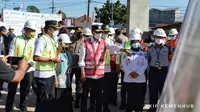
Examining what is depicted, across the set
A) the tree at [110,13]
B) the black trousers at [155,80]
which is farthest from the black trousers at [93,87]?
the tree at [110,13]

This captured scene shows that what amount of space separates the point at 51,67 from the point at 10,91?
4.76ft

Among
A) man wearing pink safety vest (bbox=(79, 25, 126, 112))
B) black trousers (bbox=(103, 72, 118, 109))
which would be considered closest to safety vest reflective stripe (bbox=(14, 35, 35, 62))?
man wearing pink safety vest (bbox=(79, 25, 126, 112))

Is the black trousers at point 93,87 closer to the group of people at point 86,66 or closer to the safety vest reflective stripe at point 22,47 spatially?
the group of people at point 86,66

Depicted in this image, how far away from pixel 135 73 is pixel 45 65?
1583mm

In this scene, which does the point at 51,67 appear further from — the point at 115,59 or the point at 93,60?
the point at 115,59

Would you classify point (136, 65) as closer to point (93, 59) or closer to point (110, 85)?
point (93, 59)

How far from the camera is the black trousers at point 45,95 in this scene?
4547 mm

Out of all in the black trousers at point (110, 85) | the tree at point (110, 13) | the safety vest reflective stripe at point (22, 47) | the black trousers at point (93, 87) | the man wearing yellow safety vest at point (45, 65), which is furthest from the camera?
the tree at point (110, 13)

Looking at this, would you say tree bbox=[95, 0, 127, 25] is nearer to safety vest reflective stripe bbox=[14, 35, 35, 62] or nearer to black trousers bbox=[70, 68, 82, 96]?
black trousers bbox=[70, 68, 82, 96]

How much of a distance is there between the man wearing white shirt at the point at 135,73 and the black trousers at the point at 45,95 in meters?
1.36

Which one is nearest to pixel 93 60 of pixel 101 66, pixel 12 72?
pixel 101 66

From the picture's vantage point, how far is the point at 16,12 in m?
10.6

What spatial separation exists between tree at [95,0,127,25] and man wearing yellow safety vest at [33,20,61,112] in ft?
128

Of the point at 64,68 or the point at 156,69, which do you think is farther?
the point at 156,69
